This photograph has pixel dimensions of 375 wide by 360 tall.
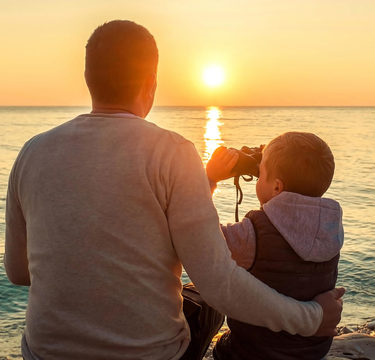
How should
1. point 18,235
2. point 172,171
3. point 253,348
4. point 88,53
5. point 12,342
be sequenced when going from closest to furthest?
point 172,171 < point 88,53 < point 18,235 < point 253,348 < point 12,342

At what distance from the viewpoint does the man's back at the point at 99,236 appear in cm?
193

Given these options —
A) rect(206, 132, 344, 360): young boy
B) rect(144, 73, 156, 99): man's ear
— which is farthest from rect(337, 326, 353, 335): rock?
rect(144, 73, 156, 99): man's ear

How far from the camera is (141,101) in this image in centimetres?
213

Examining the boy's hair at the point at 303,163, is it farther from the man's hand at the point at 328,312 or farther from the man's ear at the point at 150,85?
the man's ear at the point at 150,85

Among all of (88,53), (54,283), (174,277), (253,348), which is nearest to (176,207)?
(174,277)

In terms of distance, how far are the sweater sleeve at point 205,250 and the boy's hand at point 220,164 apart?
74cm

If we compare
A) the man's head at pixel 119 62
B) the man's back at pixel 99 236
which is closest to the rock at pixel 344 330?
the man's back at pixel 99 236

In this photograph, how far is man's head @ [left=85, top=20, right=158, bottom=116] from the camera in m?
2.00

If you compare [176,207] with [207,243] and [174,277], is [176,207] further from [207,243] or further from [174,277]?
[174,277]

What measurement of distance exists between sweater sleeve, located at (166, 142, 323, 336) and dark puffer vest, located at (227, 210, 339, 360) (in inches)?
18.1

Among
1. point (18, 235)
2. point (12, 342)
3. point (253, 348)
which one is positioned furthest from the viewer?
point (12, 342)

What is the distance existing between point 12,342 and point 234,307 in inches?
198

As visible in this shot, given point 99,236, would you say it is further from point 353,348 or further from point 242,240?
point 353,348

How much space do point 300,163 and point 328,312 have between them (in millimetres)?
738
